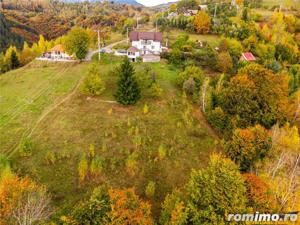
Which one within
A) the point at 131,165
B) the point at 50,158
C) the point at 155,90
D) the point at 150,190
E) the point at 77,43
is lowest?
the point at 150,190

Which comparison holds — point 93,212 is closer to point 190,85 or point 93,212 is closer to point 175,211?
point 175,211

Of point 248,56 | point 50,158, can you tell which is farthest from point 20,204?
point 248,56

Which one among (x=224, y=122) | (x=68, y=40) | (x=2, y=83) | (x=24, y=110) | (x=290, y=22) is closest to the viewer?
(x=224, y=122)

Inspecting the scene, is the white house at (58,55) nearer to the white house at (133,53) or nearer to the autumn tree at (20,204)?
the white house at (133,53)

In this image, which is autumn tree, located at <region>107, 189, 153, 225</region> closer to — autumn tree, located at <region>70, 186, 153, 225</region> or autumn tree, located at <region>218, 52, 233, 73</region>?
autumn tree, located at <region>70, 186, 153, 225</region>

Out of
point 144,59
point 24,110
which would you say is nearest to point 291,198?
point 24,110

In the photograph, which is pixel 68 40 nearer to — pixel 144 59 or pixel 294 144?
pixel 144 59

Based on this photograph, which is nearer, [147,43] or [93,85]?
[93,85]
